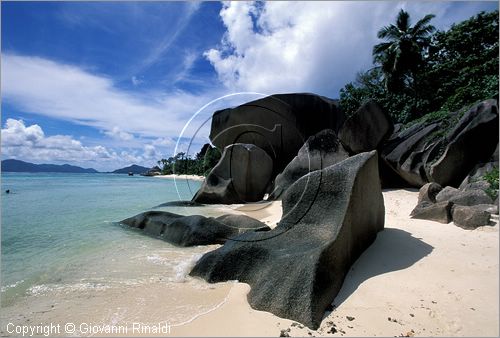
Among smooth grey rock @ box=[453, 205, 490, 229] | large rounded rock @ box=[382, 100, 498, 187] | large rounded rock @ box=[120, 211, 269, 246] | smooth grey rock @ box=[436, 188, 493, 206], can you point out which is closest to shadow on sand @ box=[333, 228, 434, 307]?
smooth grey rock @ box=[453, 205, 490, 229]

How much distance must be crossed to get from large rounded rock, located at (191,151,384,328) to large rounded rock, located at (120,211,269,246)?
1.81m

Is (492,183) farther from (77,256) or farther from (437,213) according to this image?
(77,256)

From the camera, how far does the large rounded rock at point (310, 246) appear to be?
3311 millimetres

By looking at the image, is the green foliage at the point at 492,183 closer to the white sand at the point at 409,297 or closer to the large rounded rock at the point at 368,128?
the white sand at the point at 409,297

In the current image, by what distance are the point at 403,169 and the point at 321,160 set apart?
2873 mm

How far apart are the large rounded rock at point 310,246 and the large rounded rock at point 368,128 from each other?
708 cm

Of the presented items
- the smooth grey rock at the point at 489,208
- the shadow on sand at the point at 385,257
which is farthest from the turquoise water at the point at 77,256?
the smooth grey rock at the point at 489,208

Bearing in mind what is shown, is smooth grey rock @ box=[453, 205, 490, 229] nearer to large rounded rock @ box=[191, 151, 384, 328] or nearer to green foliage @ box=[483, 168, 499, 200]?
large rounded rock @ box=[191, 151, 384, 328]

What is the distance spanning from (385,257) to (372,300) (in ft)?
3.19

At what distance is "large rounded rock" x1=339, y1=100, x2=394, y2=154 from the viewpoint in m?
11.4

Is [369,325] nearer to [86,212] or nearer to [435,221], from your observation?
[435,221]

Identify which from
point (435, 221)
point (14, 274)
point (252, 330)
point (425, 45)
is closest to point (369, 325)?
point (252, 330)

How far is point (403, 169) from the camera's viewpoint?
34.6 ft

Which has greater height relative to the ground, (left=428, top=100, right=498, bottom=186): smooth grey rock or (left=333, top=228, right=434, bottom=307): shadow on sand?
(left=428, top=100, right=498, bottom=186): smooth grey rock
